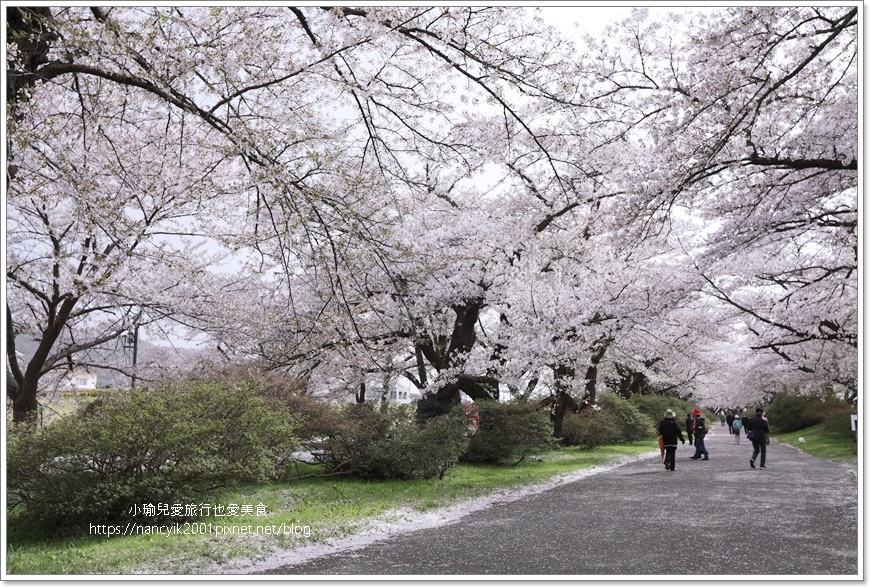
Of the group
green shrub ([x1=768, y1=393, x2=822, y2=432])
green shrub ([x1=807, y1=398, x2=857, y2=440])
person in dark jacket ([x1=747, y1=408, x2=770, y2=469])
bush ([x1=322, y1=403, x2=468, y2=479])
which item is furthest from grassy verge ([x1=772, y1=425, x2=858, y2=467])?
bush ([x1=322, y1=403, x2=468, y2=479])

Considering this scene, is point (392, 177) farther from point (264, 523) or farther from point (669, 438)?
point (669, 438)

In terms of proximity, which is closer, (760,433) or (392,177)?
(392,177)

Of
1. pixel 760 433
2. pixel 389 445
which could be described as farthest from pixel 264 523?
pixel 760 433

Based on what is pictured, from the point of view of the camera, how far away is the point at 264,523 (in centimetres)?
623

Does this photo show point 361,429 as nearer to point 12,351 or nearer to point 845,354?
point 12,351

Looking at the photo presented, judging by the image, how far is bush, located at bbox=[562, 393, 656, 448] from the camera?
18406mm

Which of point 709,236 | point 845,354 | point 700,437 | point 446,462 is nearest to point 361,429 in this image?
point 446,462

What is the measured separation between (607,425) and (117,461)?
15356mm

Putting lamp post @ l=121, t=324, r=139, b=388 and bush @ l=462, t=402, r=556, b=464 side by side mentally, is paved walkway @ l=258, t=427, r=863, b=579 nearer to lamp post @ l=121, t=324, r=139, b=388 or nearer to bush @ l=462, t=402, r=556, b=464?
bush @ l=462, t=402, r=556, b=464

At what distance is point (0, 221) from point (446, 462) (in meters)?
7.39

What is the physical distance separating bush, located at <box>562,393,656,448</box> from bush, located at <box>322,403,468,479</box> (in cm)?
865

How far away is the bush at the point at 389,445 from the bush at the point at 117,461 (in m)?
3.13

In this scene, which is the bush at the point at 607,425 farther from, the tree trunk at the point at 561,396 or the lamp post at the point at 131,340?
the lamp post at the point at 131,340

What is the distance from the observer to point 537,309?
14305mm
